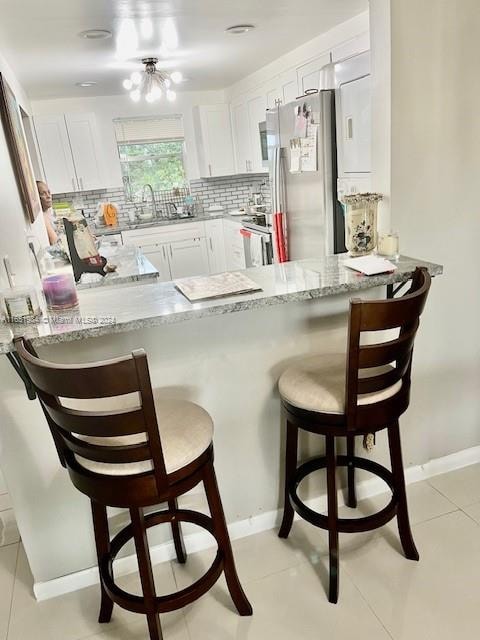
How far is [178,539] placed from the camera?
1.86 meters

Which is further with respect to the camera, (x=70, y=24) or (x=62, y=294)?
(x=70, y=24)

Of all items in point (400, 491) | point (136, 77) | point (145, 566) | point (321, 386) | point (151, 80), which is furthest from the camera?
point (151, 80)

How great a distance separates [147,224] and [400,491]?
429 cm

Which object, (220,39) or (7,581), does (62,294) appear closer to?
(7,581)

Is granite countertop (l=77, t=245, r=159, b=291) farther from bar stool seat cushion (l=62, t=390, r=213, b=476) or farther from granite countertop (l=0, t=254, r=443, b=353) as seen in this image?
bar stool seat cushion (l=62, t=390, r=213, b=476)

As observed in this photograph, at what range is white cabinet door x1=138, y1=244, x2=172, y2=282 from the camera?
5367 mm

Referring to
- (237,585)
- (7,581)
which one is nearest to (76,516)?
(7,581)

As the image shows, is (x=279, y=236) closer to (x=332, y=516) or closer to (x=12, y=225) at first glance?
(x=12, y=225)

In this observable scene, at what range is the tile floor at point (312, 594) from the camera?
1.58 meters

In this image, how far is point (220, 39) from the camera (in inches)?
125

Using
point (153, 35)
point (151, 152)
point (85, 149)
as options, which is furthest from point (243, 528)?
point (151, 152)

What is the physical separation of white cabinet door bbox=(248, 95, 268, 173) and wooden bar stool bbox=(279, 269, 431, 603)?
3477mm

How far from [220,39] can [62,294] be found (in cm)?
250

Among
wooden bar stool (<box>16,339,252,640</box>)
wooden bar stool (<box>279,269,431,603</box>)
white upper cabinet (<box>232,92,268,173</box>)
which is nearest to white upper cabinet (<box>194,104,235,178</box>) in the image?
white upper cabinet (<box>232,92,268,173</box>)
